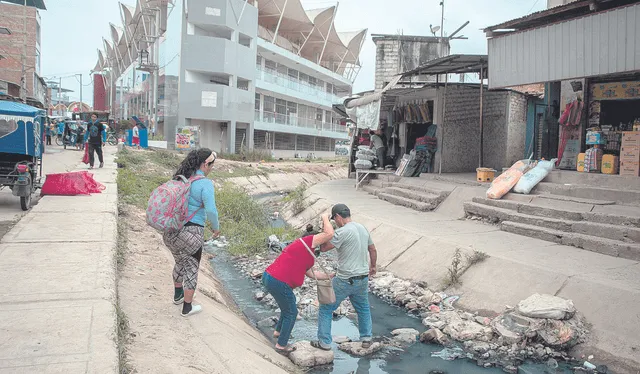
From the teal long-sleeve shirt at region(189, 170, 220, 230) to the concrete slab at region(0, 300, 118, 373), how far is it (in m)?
1.10

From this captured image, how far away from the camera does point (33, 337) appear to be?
3.39m

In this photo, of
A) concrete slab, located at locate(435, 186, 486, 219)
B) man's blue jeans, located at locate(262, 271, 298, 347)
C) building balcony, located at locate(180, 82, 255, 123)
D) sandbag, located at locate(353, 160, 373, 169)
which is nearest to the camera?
man's blue jeans, located at locate(262, 271, 298, 347)

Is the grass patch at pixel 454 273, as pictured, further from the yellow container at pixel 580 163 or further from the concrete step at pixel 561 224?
the yellow container at pixel 580 163

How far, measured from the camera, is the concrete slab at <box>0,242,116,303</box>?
427 centimetres

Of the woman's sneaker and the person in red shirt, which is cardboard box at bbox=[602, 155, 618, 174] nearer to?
the person in red shirt

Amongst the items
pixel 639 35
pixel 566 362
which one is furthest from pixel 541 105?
pixel 566 362

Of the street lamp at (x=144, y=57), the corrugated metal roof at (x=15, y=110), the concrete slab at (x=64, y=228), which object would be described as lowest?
the concrete slab at (x=64, y=228)

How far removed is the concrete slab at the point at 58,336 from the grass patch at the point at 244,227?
6.27 metres

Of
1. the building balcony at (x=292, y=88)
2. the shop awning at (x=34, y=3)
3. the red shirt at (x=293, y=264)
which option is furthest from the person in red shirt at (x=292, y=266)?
the shop awning at (x=34, y=3)

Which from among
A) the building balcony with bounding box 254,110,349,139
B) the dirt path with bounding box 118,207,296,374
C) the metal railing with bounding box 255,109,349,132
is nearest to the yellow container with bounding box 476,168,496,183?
the dirt path with bounding box 118,207,296,374

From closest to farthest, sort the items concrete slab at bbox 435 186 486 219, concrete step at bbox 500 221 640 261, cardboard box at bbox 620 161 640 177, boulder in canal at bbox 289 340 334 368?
boulder in canal at bbox 289 340 334 368
concrete step at bbox 500 221 640 261
cardboard box at bbox 620 161 640 177
concrete slab at bbox 435 186 486 219

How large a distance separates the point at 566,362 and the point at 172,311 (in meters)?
4.12

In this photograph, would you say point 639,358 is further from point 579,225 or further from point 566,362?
point 579,225

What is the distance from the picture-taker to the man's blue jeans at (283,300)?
490 centimetres
